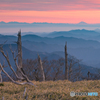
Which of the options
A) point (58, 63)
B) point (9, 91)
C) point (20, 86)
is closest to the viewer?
point (9, 91)

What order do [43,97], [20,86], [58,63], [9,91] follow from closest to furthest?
[43,97]
[9,91]
[20,86]
[58,63]

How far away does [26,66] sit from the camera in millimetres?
30484

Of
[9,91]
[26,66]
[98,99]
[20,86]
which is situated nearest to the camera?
[98,99]

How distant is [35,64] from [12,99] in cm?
2405

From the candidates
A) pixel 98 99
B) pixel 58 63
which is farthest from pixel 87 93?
pixel 58 63

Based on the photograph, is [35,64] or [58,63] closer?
[35,64]

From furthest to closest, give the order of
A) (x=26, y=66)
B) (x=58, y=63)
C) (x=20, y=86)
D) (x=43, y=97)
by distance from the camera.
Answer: (x=58, y=63)
(x=26, y=66)
(x=20, y=86)
(x=43, y=97)

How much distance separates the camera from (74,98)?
22.6 feet

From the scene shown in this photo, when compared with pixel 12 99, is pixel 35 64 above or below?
above

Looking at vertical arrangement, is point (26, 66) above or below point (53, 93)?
above

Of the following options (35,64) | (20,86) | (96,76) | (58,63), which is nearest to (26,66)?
(35,64)

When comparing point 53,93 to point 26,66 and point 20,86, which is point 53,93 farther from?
point 26,66

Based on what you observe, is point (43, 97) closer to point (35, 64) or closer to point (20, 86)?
point (20, 86)

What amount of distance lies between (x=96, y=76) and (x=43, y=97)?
30.2 metres
